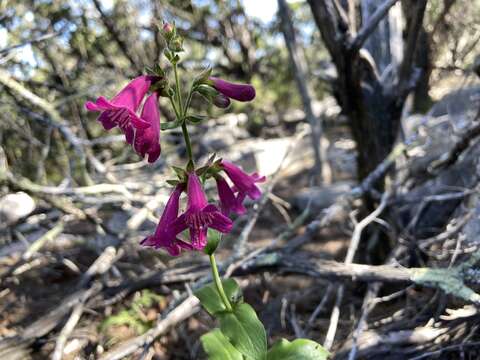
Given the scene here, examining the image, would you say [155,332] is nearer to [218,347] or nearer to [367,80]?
[218,347]

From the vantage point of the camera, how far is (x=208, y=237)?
1758mm

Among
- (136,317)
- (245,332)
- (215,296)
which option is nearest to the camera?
(245,332)

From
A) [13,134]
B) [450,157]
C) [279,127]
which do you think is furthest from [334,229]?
[279,127]

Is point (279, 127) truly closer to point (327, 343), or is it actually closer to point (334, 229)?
point (334, 229)

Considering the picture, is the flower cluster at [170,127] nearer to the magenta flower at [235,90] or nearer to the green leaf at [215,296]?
the magenta flower at [235,90]

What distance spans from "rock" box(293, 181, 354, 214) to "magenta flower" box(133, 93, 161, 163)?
349cm

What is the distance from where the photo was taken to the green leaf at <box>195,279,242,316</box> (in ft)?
6.02

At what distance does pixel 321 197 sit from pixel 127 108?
3.91m

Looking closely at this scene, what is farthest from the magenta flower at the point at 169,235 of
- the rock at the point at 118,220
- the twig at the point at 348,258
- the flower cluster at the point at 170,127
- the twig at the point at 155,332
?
the rock at the point at 118,220

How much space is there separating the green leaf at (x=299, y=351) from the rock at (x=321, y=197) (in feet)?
10.2

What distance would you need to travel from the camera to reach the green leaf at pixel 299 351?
1.78 metres

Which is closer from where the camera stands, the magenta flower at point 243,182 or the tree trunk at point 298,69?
the magenta flower at point 243,182

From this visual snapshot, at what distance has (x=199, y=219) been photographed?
5.21 ft

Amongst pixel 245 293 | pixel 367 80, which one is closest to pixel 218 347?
pixel 245 293
